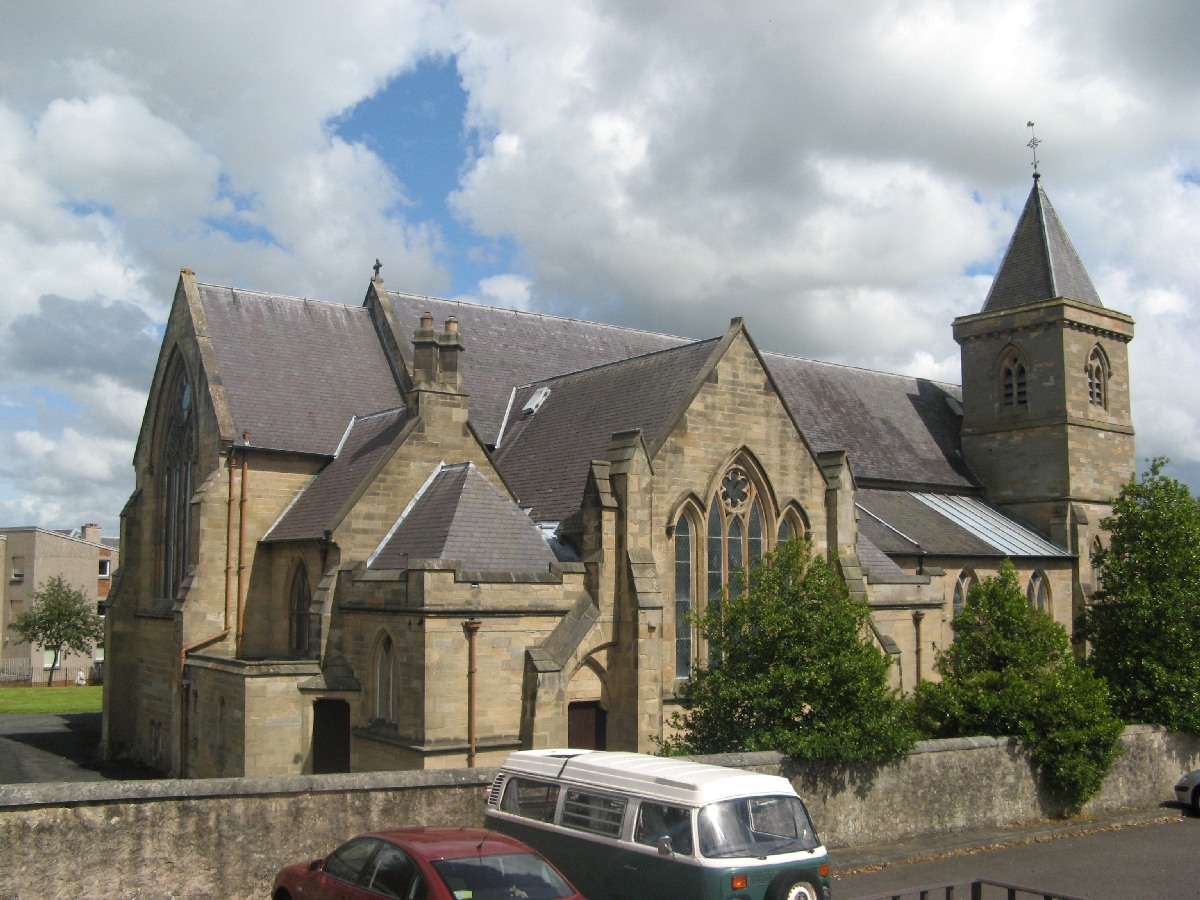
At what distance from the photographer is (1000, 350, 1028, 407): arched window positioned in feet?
140

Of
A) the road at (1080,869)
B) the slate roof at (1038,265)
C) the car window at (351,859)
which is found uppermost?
the slate roof at (1038,265)

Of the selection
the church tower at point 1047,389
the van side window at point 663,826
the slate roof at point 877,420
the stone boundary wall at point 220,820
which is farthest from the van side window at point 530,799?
the church tower at point 1047,389

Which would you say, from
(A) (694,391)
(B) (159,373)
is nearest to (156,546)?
(B) (159,373)

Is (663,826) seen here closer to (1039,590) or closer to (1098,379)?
(1039,590)

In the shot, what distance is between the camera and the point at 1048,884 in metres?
16.2

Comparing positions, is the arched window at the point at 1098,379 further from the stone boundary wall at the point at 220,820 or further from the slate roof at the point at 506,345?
the stone boundary wall at the point at 220,820

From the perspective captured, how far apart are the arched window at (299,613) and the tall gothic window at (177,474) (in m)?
4.28

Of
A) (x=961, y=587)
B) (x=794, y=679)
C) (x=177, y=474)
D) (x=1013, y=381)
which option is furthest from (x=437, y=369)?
(x=1013, y=381)

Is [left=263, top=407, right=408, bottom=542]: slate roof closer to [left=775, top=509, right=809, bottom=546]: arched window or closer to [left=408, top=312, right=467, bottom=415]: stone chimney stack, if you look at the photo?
[left=408, top=312, right=467, bottom=415]: stone chimney stack

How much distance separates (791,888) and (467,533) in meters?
12.3

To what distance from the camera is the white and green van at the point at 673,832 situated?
1157 cm

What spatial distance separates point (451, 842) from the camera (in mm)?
10477

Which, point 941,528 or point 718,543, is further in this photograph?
point 941,528

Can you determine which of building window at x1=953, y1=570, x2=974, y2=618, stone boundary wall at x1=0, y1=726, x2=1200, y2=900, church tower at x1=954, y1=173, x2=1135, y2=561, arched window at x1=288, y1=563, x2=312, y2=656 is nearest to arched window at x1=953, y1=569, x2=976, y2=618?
building window at x1=953, y1=570, x2=974, y2=618
